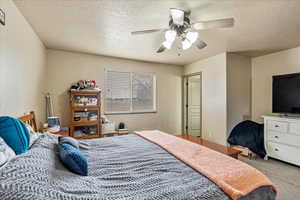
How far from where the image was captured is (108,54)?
3.94 metres

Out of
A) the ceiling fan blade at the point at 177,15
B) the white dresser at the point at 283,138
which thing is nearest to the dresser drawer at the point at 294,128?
the white dresser at the point at 283,138

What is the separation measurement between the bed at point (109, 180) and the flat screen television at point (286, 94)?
276 cm

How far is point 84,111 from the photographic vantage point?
3.64 meters

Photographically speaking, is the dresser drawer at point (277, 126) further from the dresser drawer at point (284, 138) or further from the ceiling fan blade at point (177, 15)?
the ceiling fan blade at point (177, 15)

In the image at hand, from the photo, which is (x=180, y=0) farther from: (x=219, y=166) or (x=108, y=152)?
(x=108, y=152)

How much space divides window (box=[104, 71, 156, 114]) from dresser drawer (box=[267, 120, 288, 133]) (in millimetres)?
2835

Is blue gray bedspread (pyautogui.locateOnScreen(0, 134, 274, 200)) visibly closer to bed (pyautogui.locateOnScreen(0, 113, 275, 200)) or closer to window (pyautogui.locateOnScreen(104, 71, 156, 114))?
bed (pyautogui.locateOnScreen(0, 113, 275, 200))

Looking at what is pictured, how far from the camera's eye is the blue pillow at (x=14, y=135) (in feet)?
4.18

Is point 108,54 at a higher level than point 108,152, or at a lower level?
higher

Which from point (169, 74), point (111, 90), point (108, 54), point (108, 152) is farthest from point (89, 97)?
point (169, 74)

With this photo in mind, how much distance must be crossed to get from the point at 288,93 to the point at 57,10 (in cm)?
429

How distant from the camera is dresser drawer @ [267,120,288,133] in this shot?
2.98 meters

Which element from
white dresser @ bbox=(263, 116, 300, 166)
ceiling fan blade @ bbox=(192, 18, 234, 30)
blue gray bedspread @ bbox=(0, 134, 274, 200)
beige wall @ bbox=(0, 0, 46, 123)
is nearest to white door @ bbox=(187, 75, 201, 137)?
white dresser @ bbox=(263, 116, 300, 166)

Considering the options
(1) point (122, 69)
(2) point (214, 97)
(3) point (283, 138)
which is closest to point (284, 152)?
(3) point (283, 138)
